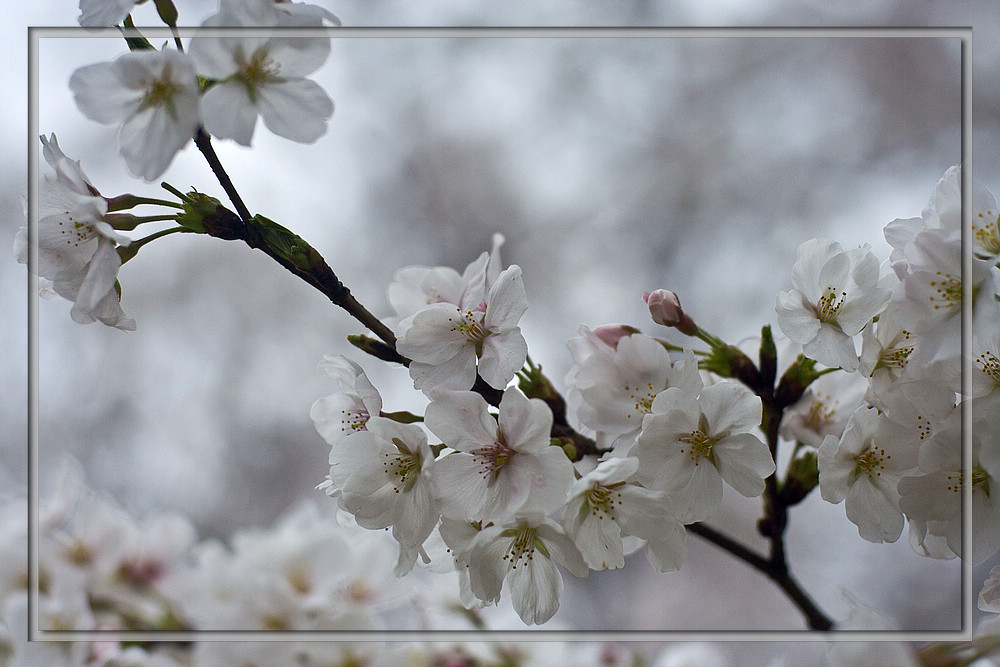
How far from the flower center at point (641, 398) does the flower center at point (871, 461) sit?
0.17 meters

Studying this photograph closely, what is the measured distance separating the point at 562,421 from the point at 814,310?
207 mm

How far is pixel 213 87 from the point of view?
0.47 meters

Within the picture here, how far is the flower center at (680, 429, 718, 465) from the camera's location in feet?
1.63

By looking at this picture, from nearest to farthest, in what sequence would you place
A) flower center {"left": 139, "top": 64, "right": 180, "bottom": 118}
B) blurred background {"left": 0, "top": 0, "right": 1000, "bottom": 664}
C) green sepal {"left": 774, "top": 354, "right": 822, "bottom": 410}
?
flower center {"left": 139, "top": 64, "right": 180, "bottom": 118} → green sepal {"left": 774, "top": 354, "right": 822, "bottom": 410} → blurred background {"left": 0, "top": 0, "right": 1000, "bottom": 664}

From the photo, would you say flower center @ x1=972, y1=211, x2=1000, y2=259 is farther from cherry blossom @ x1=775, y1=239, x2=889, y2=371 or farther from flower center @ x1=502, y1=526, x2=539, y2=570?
flower center @ x1=502, y1=526, x2=539, y2=570

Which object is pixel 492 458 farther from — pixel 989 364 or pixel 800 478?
pixel 989 364

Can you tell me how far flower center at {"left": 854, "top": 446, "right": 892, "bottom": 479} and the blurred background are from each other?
15cm

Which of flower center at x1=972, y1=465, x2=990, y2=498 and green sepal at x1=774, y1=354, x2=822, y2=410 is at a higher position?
green sepal at x1=774, y1=354, x2=822, y2=410

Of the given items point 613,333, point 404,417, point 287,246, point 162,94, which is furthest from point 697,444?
point 162,94

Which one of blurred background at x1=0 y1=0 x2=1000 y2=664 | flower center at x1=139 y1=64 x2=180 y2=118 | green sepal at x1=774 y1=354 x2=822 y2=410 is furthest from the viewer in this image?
blurred background at x1=0 y1=0 x2=1000 y2=664

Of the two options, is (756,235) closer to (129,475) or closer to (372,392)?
(372,392)

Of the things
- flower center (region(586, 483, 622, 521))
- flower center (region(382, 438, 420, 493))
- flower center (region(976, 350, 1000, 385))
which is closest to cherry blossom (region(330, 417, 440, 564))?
flower center (region(382, 438, 420, 493))

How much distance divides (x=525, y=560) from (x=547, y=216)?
0.40 metres

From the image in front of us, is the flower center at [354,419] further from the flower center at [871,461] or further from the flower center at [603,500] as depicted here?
the flower center at [871,461]
